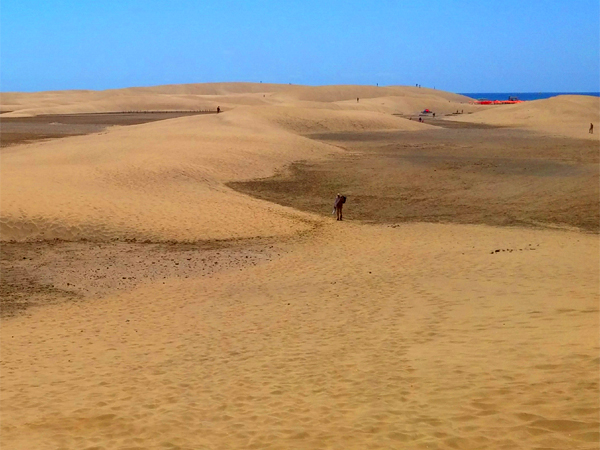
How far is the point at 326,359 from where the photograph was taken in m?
→ 8.32

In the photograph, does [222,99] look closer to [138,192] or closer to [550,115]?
[550,115]

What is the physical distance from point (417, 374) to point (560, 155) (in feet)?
89.8

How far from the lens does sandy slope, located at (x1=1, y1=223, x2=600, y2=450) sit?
6.04 metres

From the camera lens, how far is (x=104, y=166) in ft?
76.8

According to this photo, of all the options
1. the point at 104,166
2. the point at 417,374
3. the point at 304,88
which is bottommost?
the point at 417,374

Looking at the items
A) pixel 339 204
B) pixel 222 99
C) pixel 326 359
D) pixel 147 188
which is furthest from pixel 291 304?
pixel 222 99

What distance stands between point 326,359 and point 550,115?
62.0 m

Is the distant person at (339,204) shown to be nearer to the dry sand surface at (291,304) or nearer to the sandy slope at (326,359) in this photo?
the dry sand surface at (291,304)

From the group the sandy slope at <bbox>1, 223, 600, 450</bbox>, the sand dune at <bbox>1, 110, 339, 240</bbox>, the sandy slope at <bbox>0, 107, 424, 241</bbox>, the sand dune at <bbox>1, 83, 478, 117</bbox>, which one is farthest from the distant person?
the sand dune at <bbox>1, 83, 478, 117</bbox>

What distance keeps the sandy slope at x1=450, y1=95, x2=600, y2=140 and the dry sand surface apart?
1292 inches

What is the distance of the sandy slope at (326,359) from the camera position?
238 inches

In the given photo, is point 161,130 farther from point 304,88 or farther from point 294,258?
point 304,88

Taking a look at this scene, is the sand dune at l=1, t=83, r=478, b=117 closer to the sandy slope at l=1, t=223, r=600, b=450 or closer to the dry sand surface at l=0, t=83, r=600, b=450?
the dry sand surface at l=0, t=83, r=600, b=450

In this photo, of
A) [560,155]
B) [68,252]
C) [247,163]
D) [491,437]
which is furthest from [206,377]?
[560,155]
